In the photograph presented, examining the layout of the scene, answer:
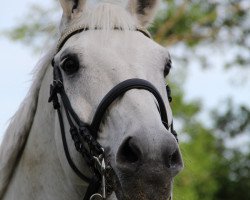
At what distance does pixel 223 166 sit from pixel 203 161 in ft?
37.4

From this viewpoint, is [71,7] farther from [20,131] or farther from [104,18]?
[20,131]

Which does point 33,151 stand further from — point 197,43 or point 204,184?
point 204,184

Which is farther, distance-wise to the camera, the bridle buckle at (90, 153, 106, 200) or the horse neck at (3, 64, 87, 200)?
the horse neck at (3, 64, 87, 200)

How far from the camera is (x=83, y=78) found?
4.13 metres

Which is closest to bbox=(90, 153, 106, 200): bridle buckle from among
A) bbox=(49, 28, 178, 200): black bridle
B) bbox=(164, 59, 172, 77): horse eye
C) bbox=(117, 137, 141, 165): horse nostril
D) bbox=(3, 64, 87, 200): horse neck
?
bbox=(49, 28, 178, 200): black bridle

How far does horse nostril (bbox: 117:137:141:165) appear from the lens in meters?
3.66

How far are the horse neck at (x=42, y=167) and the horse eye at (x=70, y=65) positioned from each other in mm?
380

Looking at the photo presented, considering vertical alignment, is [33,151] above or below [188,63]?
above

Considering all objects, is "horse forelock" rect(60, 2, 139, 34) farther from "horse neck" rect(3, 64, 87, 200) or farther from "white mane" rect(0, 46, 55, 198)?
"horse neck" rect(3, 64, 87, 200)

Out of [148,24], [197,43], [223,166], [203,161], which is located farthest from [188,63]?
[223,166]

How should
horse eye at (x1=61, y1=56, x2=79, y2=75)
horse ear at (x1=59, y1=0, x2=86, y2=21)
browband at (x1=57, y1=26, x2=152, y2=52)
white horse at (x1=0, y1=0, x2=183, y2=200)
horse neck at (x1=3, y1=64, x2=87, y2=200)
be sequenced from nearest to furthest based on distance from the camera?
white horse at (x1=0, y1=0, x2=183, y2=200), horse eye at (x1=61, y1=56, x2=79, y2=75), horse neck at (x1=3, y1=64, x2=87, y2=200), browband at (x1=57, y1=26, x2=152, y2=52), horse ear at (x1=59, y1=0, x2=86, y2=21)

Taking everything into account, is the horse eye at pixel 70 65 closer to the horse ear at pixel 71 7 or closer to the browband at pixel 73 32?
the browband at pixel 73 32

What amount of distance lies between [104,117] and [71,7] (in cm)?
106

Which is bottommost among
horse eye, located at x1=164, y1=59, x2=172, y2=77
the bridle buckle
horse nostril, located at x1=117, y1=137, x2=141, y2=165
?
the bridle buckle
